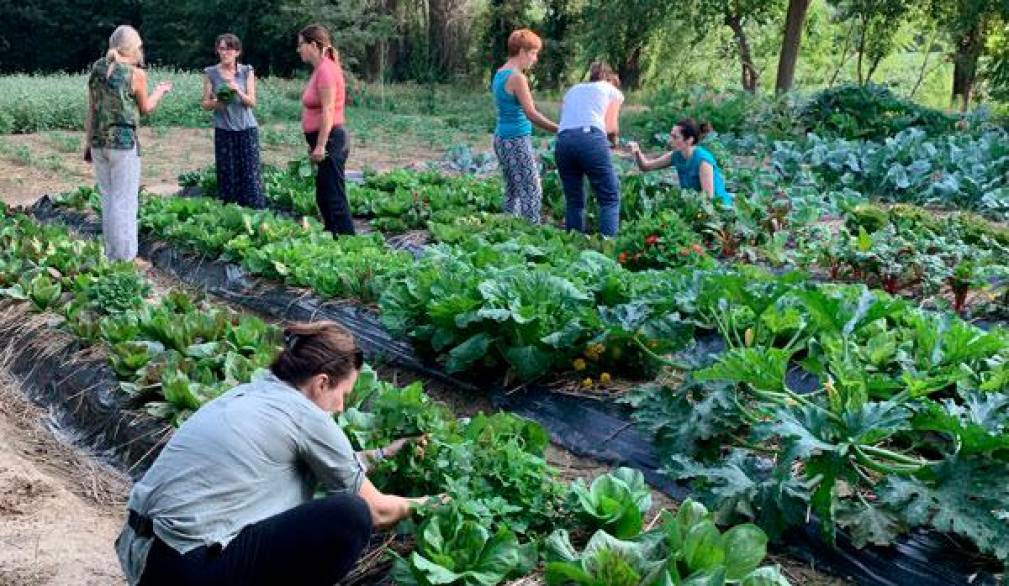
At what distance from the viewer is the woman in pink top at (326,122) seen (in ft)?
24.7

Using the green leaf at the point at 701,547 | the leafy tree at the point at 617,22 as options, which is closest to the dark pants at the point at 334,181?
the green leaf at the point at 701,547

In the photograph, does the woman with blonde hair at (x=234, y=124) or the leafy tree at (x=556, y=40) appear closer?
the woman with blonde hair at (x=234, y=124)

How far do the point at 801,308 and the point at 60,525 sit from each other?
318 centimetres

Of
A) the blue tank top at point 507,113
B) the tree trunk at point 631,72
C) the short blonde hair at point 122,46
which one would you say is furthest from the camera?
the tree trunk at point 631,72

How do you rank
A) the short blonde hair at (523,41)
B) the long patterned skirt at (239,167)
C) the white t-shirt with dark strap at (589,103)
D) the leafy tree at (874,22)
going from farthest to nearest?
the leafy tree at (874,22)
the long patterned skirt at (239,167)
the short blonde hair at (523,41)
the white t-shirt with dark strap at (589,103)

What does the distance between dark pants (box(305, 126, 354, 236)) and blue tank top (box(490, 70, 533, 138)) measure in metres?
1.20

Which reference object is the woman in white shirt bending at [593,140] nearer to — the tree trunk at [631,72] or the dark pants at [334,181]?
the dark pants at [334,181]

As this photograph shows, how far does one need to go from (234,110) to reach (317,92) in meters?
1.53

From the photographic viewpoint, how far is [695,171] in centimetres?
822

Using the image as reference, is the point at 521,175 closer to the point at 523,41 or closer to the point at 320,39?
the point at 523,41

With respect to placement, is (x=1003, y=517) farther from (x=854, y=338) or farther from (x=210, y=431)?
(x=210, y=431)

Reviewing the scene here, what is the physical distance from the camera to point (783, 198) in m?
9.95

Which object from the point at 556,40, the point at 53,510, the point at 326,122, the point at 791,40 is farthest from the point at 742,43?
the point at 53,510

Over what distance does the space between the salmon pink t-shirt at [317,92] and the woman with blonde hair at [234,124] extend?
1.12 metres
